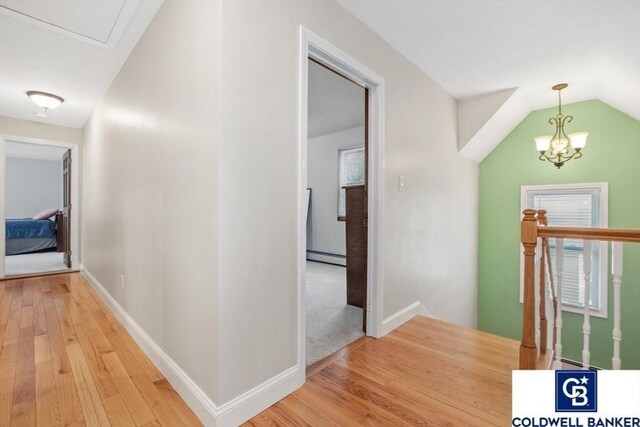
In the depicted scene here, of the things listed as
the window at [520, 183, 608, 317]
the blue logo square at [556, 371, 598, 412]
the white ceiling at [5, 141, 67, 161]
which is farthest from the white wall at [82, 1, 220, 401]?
the white ceiling at [5, 141, 67, 161]

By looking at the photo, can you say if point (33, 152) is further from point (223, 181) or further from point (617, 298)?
point (617, 298)

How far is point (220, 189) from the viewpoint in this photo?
134cm

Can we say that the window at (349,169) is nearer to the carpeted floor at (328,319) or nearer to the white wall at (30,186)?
the carpeted floor at (328,319)

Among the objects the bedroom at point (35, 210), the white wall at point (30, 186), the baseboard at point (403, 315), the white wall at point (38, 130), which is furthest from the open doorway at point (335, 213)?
the white wall at point (30, 186)

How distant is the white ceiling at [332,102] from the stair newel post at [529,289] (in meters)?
2.08

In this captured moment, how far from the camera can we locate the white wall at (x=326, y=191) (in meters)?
5.62

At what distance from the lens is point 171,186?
1.75m

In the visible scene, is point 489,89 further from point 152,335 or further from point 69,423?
point 69,423

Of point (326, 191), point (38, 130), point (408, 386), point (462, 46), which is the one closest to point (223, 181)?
point (408, 386)

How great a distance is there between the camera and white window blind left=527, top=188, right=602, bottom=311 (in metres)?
3.61

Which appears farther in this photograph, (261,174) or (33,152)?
(33,152)

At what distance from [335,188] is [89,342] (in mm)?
4345

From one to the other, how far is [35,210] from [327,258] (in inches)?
→ 330

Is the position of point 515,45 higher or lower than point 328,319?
higher
